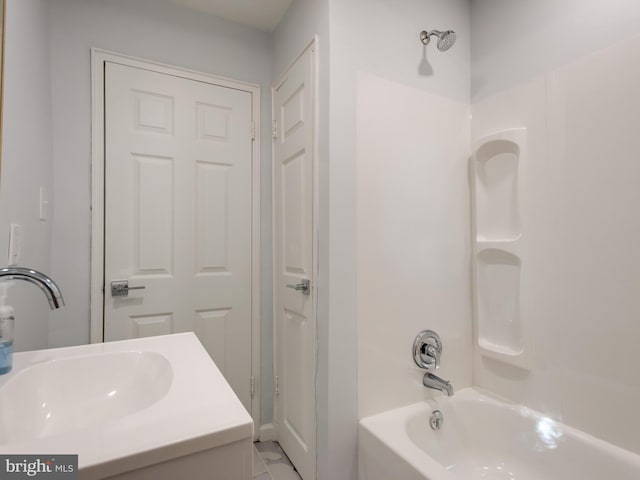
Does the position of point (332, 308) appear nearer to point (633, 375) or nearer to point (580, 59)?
point (633, 375)

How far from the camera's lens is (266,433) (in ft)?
6.36

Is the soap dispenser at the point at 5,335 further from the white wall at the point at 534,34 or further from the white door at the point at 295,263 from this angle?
the white wall at the point at 534,34

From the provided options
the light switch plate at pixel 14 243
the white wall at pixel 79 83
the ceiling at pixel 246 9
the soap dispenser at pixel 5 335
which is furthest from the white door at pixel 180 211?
the soap dispenser at pixel 5 335

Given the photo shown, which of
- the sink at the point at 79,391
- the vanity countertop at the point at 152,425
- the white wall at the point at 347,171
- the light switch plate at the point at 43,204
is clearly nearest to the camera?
the vanity countertop at the point at 152,425

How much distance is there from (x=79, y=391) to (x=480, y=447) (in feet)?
5.34

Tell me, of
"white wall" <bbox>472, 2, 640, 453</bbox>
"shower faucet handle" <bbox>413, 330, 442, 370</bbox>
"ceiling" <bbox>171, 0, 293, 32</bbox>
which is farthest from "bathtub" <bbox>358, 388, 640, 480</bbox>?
"ceiling" <bbox>171, 0, 293, 32</bbox>

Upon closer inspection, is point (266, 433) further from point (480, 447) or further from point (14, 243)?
point (14, 243)

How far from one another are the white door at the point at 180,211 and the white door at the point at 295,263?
191mm

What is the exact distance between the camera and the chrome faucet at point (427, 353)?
5.08 feet

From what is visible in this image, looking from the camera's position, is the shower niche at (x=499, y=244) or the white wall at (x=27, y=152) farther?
the shower niche at (x=499, y=244)

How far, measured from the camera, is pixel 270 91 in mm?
2004

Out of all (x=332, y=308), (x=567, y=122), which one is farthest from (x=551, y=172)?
A: (x=332, y=308)

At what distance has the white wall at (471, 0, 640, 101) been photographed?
121cm

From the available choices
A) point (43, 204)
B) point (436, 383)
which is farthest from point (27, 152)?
point (436, 383)
